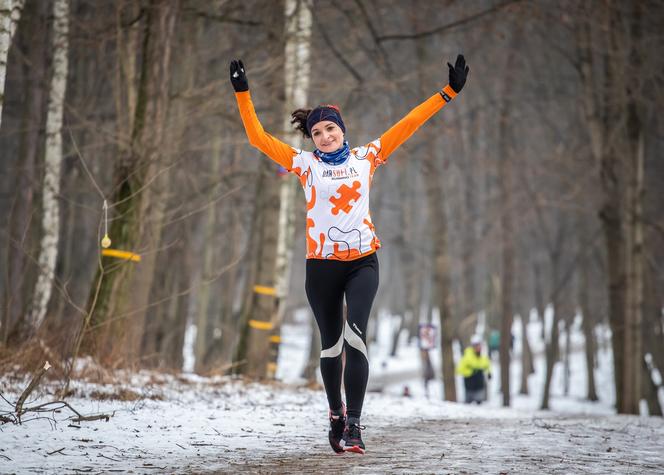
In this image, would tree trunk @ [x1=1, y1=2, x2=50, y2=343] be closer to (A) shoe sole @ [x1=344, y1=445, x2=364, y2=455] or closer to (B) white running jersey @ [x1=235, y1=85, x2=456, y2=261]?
(B) white running jersey @ [x1=235, y1=85, x2=456, y2=261]

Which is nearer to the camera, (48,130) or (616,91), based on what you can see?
(48,130)

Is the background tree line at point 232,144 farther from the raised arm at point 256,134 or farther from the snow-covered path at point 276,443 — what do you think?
the raised arm at point 256,134

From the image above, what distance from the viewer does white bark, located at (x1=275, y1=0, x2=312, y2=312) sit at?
10.2 m

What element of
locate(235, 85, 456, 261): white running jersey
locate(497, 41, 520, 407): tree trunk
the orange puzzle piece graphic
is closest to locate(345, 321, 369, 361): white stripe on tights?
locate(235, 85, 456, 261): white running jersey

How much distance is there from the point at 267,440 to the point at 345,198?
5.83 ft

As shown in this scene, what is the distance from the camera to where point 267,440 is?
510 cm

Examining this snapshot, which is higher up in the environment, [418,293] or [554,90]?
[554,90]

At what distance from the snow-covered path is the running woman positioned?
0.43 metres

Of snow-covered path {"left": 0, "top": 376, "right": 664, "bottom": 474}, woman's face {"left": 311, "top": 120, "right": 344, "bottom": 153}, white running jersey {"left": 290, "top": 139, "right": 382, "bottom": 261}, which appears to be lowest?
snow-covered path {"left": 0, "top": 376, "right": 664, "bottom": 474}

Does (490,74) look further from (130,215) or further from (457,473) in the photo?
(457,473)

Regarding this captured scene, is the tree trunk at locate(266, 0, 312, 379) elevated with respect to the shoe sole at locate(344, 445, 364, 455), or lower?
elevated

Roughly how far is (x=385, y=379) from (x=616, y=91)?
14747 mm

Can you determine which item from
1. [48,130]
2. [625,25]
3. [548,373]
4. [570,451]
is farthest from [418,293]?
[570,451]

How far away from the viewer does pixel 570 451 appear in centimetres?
480
